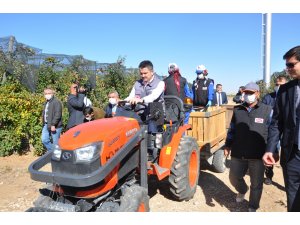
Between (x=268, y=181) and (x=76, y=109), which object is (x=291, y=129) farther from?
(x=76, y=109)

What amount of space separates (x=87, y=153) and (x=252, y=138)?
226 cm

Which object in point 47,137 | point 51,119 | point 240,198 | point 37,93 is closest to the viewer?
point 240,198

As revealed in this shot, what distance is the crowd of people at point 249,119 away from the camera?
289 cm

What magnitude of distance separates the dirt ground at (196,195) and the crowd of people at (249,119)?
1.01 ft

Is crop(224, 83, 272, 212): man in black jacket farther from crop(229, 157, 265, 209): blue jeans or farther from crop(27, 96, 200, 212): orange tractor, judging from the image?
crop(27, 96, 200, 212): orange tractor

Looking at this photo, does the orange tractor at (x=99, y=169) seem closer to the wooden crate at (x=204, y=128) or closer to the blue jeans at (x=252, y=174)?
the blue jeans at (x=252, y=174)

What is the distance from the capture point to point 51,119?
684cm

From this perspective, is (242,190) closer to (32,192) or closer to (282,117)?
(282,117)

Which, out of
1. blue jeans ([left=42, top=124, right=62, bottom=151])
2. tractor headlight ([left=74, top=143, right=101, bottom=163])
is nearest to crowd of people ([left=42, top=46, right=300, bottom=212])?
blue jeans ([left=42, top=124, right=62, bottom=151])

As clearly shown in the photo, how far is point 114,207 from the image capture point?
3057 millimetres

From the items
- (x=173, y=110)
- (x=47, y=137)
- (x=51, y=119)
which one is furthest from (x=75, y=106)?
(x=173, y=110)

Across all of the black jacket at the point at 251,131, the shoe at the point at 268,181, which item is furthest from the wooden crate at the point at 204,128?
the black jacket at the point at 251,131

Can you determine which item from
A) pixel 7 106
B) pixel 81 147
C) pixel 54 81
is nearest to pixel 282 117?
pixel 81 147

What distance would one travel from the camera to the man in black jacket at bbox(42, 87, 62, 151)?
6836 millimetres
